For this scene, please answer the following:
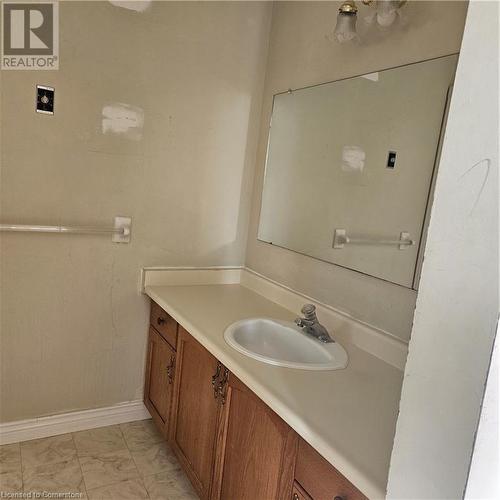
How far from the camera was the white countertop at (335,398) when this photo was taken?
0.92 metres

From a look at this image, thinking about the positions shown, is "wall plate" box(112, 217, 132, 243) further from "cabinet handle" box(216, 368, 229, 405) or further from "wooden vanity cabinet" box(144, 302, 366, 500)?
"cabinet handle" box(216, 368, 229, 405)

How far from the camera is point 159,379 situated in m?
2.09

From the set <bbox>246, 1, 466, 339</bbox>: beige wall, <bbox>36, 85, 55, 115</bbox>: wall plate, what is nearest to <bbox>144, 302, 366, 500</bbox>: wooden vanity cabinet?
<bbox>246, 1, 466, 339</bbox>: beige wall

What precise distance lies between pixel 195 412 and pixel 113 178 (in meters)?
1.15

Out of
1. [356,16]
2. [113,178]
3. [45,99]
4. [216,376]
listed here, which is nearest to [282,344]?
[216,376]

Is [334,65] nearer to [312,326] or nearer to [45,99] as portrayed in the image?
[312,326]

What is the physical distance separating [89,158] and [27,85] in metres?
0.38

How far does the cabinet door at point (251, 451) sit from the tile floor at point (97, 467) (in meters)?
0.51

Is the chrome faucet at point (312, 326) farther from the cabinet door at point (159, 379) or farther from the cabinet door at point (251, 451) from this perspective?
the cabinet door at point (159, 379)

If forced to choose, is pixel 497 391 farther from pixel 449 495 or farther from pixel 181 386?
pixel 181 386

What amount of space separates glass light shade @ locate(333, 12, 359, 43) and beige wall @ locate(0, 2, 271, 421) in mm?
749

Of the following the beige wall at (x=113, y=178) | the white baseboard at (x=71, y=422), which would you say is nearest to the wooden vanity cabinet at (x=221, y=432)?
the white baseboard at (x=71, y=422)

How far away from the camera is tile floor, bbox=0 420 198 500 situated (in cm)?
179

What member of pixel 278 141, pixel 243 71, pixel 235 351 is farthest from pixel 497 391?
pixel 243 71
